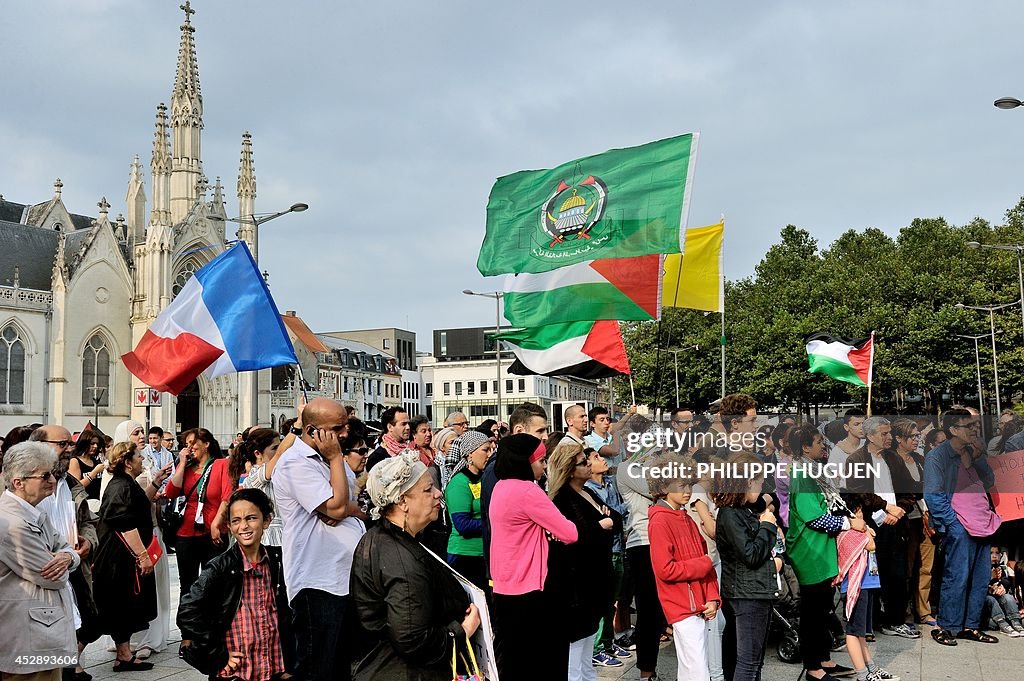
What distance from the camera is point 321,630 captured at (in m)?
5.39

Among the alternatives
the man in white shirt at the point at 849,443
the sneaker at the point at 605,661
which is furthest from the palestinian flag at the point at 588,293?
the sneaker at the point at 605,661

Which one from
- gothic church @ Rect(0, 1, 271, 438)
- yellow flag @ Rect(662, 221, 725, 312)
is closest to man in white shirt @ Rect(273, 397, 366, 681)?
yellow flag @ Rect(662, 221, 725, 312)

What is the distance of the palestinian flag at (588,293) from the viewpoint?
10.4 m

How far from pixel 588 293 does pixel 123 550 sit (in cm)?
567

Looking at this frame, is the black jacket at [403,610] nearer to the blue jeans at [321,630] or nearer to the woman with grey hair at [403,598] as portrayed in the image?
the woman with grey hair at [403,598]

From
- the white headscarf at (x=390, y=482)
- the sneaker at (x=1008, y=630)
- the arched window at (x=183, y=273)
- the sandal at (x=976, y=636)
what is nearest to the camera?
the white headscarf at (x=390, y=482)

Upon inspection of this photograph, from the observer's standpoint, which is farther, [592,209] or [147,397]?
[147,397]

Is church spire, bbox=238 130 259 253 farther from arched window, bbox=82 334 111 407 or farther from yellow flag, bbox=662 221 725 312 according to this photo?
yellow flag, bbox=662 221 725 312

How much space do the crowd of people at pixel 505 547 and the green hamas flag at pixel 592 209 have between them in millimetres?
2004

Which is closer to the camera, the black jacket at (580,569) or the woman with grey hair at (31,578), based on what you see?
the woman with grey hair at (31,578)

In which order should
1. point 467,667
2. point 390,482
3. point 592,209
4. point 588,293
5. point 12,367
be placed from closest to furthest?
point 467,667, point 390,482, point 592,209, point 588,293, point 12,367

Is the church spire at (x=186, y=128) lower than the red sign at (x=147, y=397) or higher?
higher

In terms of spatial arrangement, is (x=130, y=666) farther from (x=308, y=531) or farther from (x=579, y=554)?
(x=579, y=554)

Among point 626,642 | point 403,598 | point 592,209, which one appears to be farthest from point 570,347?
point 403,598
